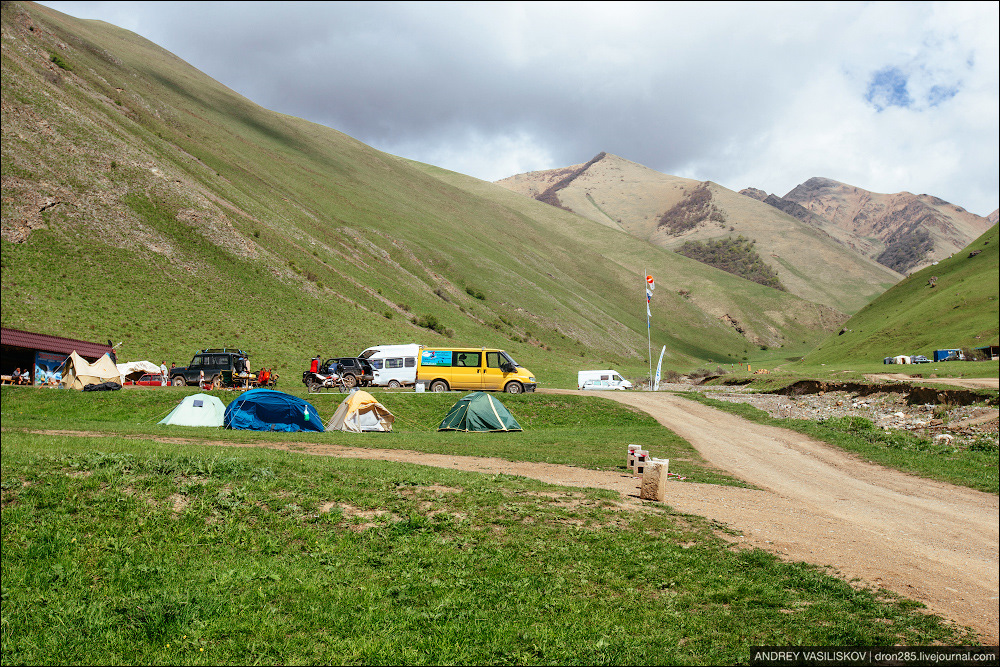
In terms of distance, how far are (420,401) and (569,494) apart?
22267mm

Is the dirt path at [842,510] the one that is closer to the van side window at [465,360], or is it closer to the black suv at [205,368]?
the van side window at [465,360]

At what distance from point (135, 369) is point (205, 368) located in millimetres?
5894

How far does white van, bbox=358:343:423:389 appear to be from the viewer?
4409 cm

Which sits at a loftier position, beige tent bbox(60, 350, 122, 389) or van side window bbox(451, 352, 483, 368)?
van side window bbox(451, 352, 483, 368)

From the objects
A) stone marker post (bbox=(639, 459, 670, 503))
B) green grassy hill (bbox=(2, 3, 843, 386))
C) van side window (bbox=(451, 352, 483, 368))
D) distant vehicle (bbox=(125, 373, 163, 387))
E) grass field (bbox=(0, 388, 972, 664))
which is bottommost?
grass field (bbox=(0, 388, 972, 664))

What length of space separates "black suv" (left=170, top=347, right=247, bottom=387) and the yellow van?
1455 centimetres

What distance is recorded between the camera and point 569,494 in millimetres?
13164

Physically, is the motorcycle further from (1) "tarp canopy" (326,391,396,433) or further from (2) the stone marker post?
(2) the stone marker post

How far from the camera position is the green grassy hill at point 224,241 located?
52219mm

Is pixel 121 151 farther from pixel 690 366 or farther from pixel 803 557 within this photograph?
pixel 690 366

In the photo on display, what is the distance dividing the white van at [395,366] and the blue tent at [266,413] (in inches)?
678

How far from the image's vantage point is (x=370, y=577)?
8234 mm

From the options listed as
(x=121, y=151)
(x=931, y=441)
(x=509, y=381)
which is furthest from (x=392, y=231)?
(x=931, y=441)

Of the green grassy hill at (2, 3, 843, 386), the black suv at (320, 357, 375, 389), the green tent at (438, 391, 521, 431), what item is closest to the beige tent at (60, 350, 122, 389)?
the green grassy hill at (2, 3, 843, 386)
